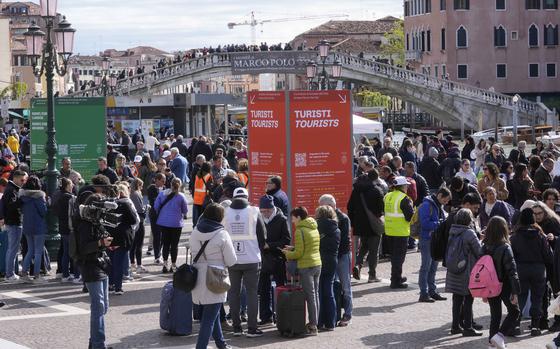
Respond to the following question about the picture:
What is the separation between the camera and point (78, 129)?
24.5 meters

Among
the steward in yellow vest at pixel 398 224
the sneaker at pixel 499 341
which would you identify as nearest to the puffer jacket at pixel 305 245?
the sneaker at pixel 499 341

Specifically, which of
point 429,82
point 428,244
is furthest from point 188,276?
point 429,82

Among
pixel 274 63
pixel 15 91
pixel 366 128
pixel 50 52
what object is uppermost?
pixel 15 91

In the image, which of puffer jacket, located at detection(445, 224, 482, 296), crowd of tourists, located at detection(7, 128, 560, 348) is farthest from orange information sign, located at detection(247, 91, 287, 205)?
puffer jacket, located at detection(445, 224, 482, 296)

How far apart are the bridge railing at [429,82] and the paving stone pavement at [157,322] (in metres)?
61.0

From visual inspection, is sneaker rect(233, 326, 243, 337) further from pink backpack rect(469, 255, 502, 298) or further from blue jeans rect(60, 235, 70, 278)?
blue jeans rect(60, 235, 70, 278)

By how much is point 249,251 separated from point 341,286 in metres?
1.60

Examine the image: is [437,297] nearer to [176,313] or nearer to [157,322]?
[157,322]

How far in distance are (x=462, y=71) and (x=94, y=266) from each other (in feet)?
253

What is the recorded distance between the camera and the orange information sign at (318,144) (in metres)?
16.7

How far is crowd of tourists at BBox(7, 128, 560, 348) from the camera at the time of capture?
41.1 feet

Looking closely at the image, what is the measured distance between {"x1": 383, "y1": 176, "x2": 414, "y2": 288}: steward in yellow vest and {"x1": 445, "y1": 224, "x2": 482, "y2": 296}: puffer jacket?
3.43m

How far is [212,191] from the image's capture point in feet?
65.4

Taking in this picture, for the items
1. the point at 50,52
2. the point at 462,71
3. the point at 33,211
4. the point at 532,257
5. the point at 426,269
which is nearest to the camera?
the point at 532,257
